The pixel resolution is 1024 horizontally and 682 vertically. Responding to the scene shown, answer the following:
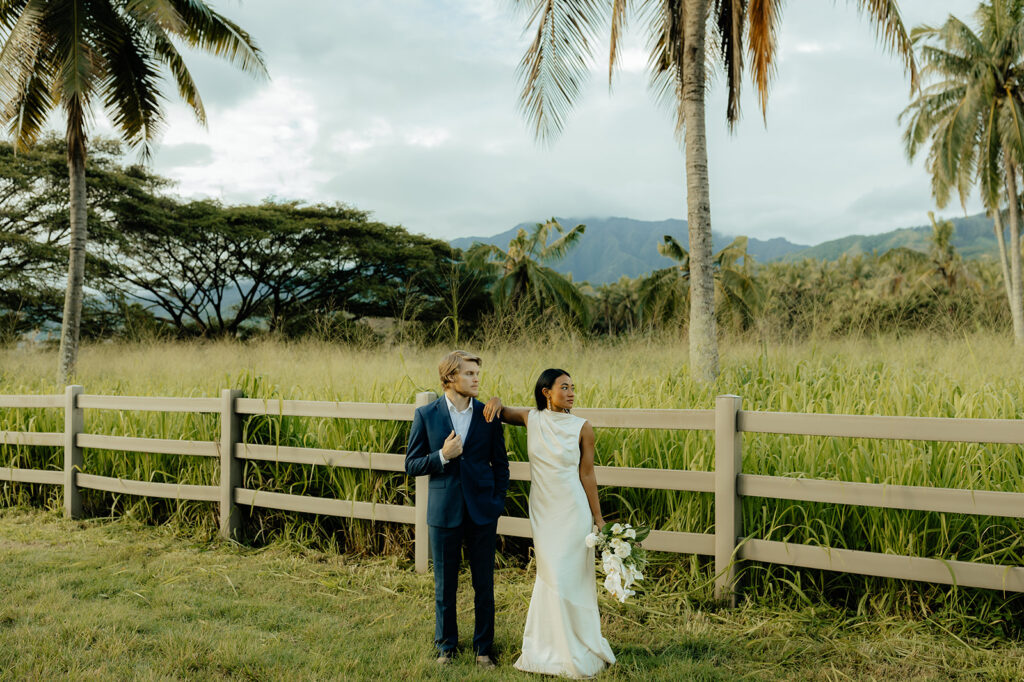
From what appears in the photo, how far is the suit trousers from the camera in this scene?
356 centimetres

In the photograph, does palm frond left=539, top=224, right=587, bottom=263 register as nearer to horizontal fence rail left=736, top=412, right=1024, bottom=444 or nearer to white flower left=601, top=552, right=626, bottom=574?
horizontal fence rail left=736, top=412, right=1024, bottom=444

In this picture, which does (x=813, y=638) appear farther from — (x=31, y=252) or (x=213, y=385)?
(x=31, y=252)

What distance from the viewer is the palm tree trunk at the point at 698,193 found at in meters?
8.22

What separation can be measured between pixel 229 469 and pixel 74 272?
380 inches

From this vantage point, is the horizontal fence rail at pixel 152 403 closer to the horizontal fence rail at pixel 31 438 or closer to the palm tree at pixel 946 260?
the horizontal fence rail at pixel 31 438

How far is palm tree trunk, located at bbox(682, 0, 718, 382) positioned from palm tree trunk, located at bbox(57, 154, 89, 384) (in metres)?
11.0

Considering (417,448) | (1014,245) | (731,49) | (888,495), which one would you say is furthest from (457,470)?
(1014,245)

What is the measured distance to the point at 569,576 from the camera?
3406mm

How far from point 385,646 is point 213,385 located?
235 inches

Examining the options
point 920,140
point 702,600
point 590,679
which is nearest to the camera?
point 590,679

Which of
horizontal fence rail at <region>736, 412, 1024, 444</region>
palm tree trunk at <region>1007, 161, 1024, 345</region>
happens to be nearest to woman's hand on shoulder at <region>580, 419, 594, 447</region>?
horizontal fence rail at <region>736, 412, 1024, 444</region>

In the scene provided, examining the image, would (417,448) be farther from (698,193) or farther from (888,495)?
(698,193)

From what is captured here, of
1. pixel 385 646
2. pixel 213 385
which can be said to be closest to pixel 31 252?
pixel 213 385

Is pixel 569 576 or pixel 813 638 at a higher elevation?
pixel 569 576
